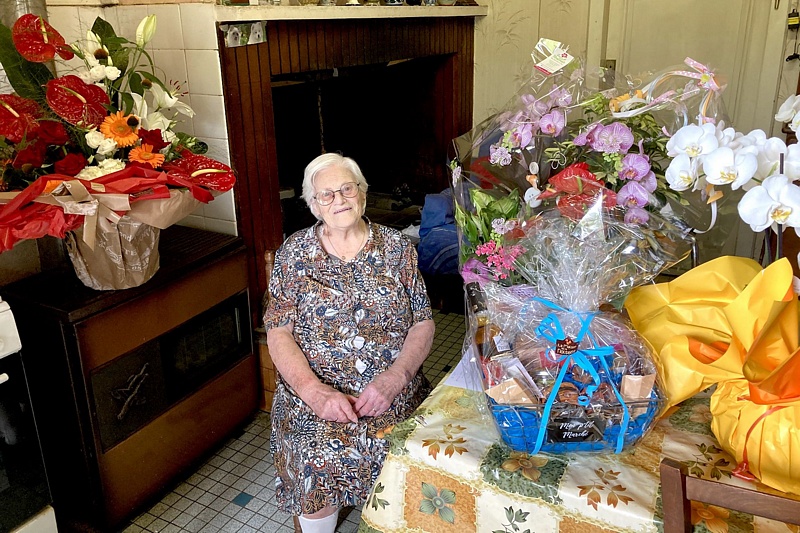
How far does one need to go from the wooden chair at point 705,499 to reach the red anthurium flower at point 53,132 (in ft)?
4.60

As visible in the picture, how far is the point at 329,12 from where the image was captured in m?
2.36

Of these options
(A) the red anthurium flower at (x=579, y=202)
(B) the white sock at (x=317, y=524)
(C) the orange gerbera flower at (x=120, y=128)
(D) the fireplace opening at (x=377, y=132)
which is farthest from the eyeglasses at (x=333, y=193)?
(D) the fireplace opening at (x=377, y=132)

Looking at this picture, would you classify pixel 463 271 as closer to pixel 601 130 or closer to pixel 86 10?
pixel 601 130

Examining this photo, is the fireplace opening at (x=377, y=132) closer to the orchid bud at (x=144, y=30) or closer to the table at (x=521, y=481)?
the orchid bud at (x=144, y=30)

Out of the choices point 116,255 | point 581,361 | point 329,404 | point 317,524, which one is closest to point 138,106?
point 116,255

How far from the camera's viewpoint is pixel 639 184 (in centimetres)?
120

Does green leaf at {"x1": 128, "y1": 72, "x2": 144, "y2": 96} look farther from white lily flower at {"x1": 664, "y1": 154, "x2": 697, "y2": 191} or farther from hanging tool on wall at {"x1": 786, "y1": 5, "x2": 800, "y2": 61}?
hanging tool on wall at {"x1": 786, "y1": 5, "x2": 800, "y2": 61}

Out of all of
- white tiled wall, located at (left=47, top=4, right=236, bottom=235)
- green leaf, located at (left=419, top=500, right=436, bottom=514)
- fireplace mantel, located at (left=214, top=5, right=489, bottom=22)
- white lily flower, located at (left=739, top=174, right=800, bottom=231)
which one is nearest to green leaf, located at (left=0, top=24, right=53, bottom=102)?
white tiled wall, located at (left=47, top=4, right=236, bottom=235)

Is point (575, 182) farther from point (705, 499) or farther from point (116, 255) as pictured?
point (116, 255)

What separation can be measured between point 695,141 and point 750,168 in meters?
0.11

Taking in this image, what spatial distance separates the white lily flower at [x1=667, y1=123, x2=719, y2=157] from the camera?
1.01 m

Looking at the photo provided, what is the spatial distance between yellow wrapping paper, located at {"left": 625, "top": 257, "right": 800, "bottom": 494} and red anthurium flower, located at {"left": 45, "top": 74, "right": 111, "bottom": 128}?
1227 millimetres

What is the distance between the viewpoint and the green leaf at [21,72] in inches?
58.6

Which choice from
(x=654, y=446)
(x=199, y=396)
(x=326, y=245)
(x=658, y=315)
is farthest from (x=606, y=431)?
(x=199, y=396)
